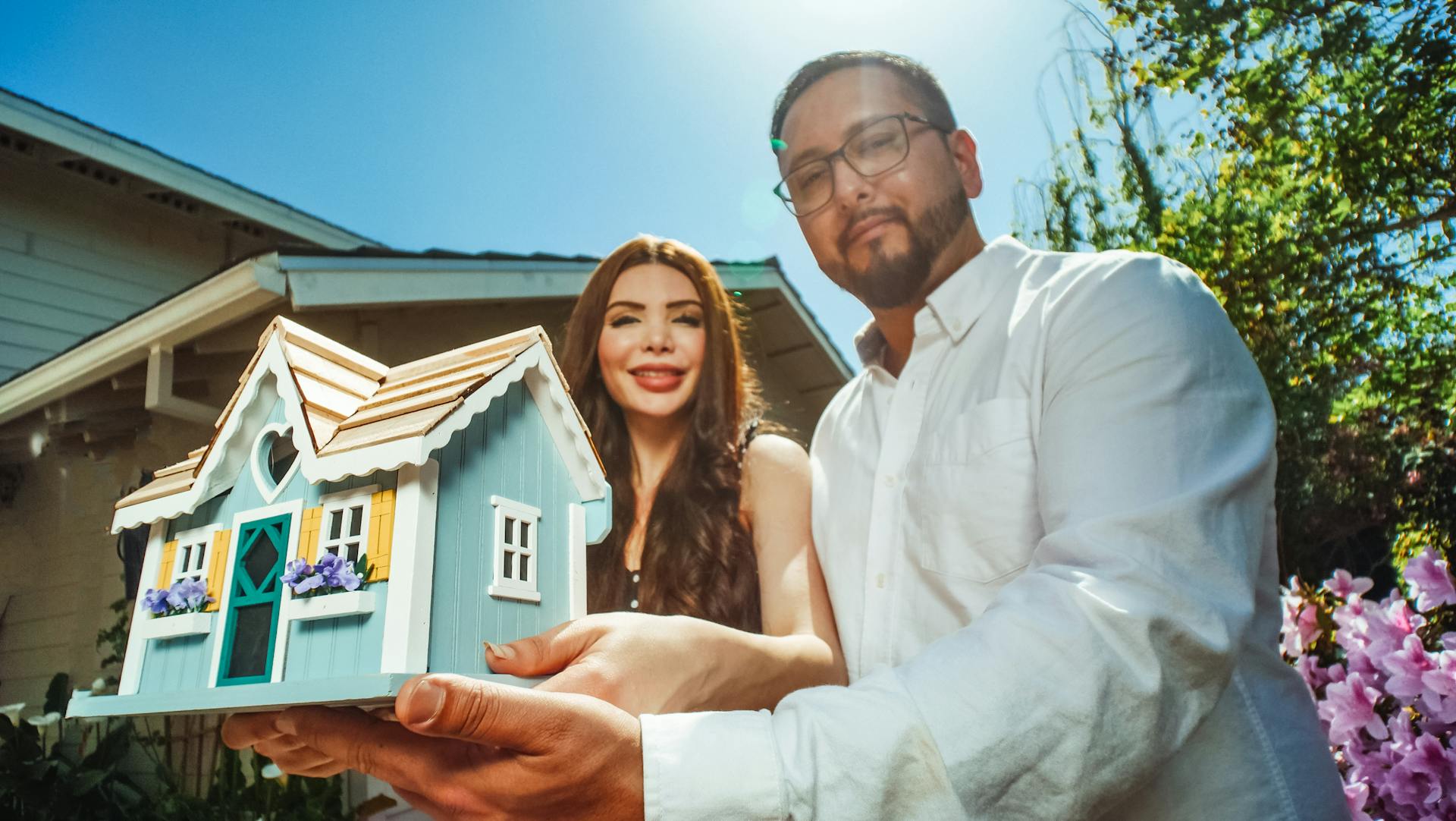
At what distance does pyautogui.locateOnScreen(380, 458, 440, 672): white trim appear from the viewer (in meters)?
1.04

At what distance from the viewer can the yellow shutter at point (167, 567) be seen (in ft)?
4.33

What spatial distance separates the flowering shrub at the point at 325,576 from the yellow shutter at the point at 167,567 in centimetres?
35

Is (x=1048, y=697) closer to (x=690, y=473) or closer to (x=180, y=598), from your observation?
(x=690, y=473)

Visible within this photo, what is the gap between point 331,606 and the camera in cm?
109

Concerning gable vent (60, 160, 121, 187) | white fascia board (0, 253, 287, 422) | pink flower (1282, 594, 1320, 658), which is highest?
gable vent (60, 160, 121, 187)

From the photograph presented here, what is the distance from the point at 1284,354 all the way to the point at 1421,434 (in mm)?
960

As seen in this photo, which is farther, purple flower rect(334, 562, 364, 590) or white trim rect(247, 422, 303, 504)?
white trim rect(247, 422, 303, 504)

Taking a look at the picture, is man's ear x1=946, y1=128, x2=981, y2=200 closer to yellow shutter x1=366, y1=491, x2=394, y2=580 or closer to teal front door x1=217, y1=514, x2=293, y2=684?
yellow shutter x1=366, y1=491, x2=394, y2=580

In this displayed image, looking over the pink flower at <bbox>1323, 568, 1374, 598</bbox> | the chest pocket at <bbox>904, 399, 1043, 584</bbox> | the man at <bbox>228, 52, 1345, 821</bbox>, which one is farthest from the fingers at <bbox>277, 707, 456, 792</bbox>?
the pink flower at <bbox>1323, 568, 1374, 598</bbox>

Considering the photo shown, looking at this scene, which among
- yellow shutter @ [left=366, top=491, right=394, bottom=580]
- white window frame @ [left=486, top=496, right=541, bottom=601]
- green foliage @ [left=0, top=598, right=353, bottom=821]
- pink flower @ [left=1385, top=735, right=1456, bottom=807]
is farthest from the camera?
green foliage @ [left=0, top=598, right=353, bottom=821]

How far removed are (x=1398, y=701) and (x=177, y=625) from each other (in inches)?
117

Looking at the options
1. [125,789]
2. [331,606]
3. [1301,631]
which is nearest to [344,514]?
[331,606]

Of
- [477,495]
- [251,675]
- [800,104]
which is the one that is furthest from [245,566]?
[800,104]

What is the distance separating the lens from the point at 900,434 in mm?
1686
